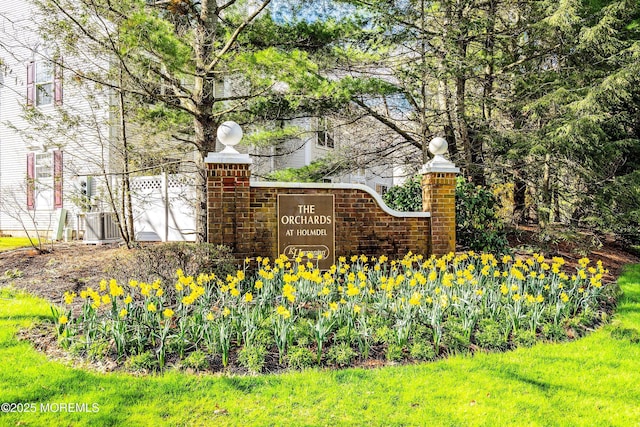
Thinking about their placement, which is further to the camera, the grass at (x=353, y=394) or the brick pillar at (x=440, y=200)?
the brick pillar at (x=440, y=200)

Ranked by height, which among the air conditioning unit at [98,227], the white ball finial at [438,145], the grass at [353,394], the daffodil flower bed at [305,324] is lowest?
the grass at [353,394]

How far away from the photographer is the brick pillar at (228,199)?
20.7 feet

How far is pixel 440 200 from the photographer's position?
748 cm

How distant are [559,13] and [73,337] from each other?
965 cm

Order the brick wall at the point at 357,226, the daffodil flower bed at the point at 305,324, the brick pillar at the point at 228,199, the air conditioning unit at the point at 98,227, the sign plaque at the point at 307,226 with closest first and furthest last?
the daffodil flower bed at the point at 305,324
the brick pillar at the point at 228,199
the brick wall at the point at 357,226
the sign plaque at the point at 307,226
the air conditioning unit at the point at 98,227

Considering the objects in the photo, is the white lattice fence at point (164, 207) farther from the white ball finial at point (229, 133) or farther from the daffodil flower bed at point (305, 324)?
the daffodil flower bed at point (305, 324)

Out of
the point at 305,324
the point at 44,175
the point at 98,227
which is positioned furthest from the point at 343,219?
the point at 44,175

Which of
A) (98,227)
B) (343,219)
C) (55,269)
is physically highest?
(343,219)

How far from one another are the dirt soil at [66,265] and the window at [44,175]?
3.39 metres

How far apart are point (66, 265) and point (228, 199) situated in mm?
3471

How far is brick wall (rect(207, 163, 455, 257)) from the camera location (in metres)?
6.36

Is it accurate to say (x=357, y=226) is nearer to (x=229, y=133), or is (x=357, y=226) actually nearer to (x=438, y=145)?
(x=438, y=145)

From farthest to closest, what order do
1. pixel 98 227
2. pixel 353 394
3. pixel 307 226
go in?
pixel 98 227
pixel 307 226
pixel 353 394

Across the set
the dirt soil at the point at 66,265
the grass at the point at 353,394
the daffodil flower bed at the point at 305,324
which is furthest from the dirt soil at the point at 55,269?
the grass at the point at 353,394
